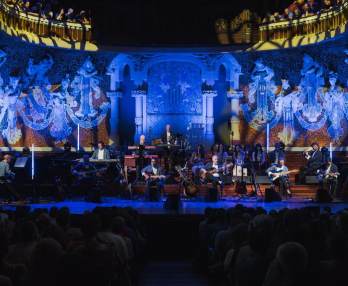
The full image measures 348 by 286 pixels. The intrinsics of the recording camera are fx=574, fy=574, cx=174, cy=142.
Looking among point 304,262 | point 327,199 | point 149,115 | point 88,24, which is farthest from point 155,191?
point 304,262

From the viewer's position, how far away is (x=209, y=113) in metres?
18.8

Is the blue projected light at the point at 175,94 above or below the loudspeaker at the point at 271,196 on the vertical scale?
above

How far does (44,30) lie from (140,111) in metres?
3.93

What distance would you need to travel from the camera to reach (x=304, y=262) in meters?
3.15

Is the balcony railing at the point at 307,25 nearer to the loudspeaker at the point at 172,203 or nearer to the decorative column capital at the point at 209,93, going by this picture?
the decorative column capital at the point at 209,93

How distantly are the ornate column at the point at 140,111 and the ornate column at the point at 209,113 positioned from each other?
199cm

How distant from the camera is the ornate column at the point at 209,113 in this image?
739 inches

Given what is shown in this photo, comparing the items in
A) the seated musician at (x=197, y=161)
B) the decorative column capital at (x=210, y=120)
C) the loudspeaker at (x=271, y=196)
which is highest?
the decorative column capital at (x=210, y=120)

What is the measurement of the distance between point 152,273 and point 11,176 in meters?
6.75

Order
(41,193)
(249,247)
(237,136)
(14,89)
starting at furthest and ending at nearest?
(237,136) → (14,89) → (41,193) → (249,247)

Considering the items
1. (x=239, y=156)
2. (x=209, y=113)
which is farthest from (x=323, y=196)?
(x=209, y=113)

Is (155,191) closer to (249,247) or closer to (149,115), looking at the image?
(149,115)

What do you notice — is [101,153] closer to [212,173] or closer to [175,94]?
[212,173]

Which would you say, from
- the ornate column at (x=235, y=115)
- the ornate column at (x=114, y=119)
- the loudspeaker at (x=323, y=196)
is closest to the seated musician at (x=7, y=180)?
the ornate column at (x=114, y=119)
